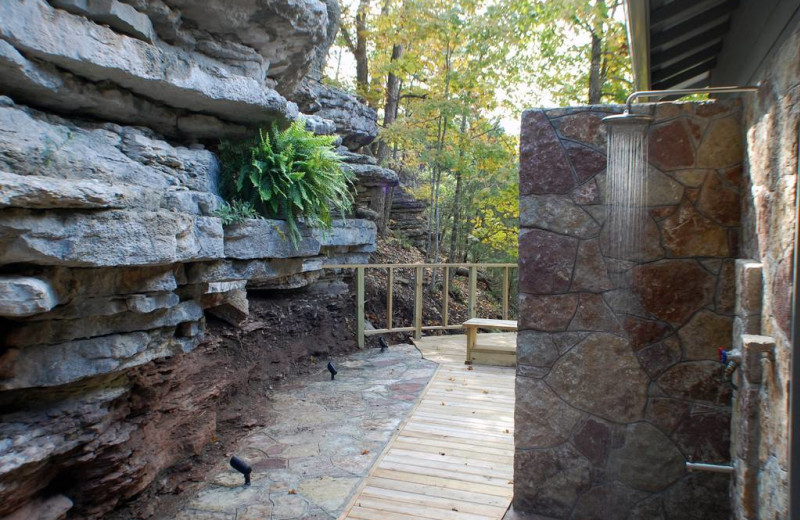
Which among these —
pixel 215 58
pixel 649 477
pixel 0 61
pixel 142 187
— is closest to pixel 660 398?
pixel 649 477

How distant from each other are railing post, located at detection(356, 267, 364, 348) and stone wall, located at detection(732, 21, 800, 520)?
17.3 ft

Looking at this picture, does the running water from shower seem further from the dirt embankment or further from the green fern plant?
the dirt embankment

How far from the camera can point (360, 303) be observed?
728cm

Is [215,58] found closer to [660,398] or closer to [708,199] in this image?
[708,199]

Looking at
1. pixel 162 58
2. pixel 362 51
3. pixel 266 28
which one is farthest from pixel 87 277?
pixel 362 51

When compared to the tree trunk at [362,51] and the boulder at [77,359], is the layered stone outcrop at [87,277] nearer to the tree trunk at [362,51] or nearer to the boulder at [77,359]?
the boulder at [77,359]

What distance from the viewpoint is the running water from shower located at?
104 inches

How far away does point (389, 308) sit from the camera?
752cm

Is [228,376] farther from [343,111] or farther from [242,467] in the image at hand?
[343,111]

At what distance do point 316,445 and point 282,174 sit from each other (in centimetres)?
255

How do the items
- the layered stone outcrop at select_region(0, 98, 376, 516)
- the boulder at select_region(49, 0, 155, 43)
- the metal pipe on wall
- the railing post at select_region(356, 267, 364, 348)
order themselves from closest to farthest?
the metal pipe on wall → the layered stone outcrop at select_region(0, 98, 376, 516) → the boulder at select_region(49, 0, 155, 43) → the railing post at select_region(356, 267, 364, 348)

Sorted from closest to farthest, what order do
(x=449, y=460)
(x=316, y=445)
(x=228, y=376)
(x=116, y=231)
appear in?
(x=116, y=231) → (x=449, y=460) → (x=316, y=445) → (x=228, y=376)

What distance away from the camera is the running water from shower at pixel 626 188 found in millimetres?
2645

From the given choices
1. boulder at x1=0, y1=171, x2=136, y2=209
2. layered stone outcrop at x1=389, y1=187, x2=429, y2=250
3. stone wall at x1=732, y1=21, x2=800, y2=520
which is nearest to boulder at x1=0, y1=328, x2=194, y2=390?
boulder at x1=0, y1=171, x2=136, y2=209
